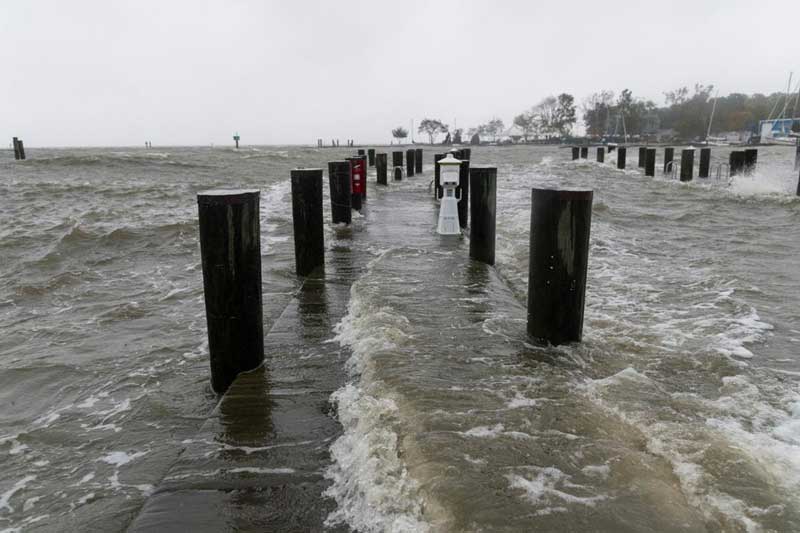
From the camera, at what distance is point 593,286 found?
7020 millimetres

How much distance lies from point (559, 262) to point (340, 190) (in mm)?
6775

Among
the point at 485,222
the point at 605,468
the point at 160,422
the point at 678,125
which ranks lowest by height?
the point at 160,422

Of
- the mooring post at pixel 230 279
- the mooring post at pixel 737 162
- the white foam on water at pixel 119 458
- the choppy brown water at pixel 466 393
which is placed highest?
the mooring post at pixel 737 162

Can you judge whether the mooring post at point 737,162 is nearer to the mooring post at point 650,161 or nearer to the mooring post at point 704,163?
the mooring post at point 704,163

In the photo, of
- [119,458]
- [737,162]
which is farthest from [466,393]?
[737,162]

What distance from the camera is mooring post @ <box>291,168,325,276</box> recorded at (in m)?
7.05

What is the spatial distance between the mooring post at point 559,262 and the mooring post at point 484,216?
2788 millimetres

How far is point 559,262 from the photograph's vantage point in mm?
4160

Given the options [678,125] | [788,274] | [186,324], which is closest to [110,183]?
[186,324]

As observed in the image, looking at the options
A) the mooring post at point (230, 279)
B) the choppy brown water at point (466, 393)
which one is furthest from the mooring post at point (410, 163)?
the mooring post at point (230, 279)

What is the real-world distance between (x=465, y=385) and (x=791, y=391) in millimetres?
A: 2409

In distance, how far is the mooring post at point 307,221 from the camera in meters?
7.05

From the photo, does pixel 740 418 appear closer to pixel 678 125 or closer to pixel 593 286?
pixel 593 286

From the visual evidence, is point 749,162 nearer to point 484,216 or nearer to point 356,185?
point 356,185
